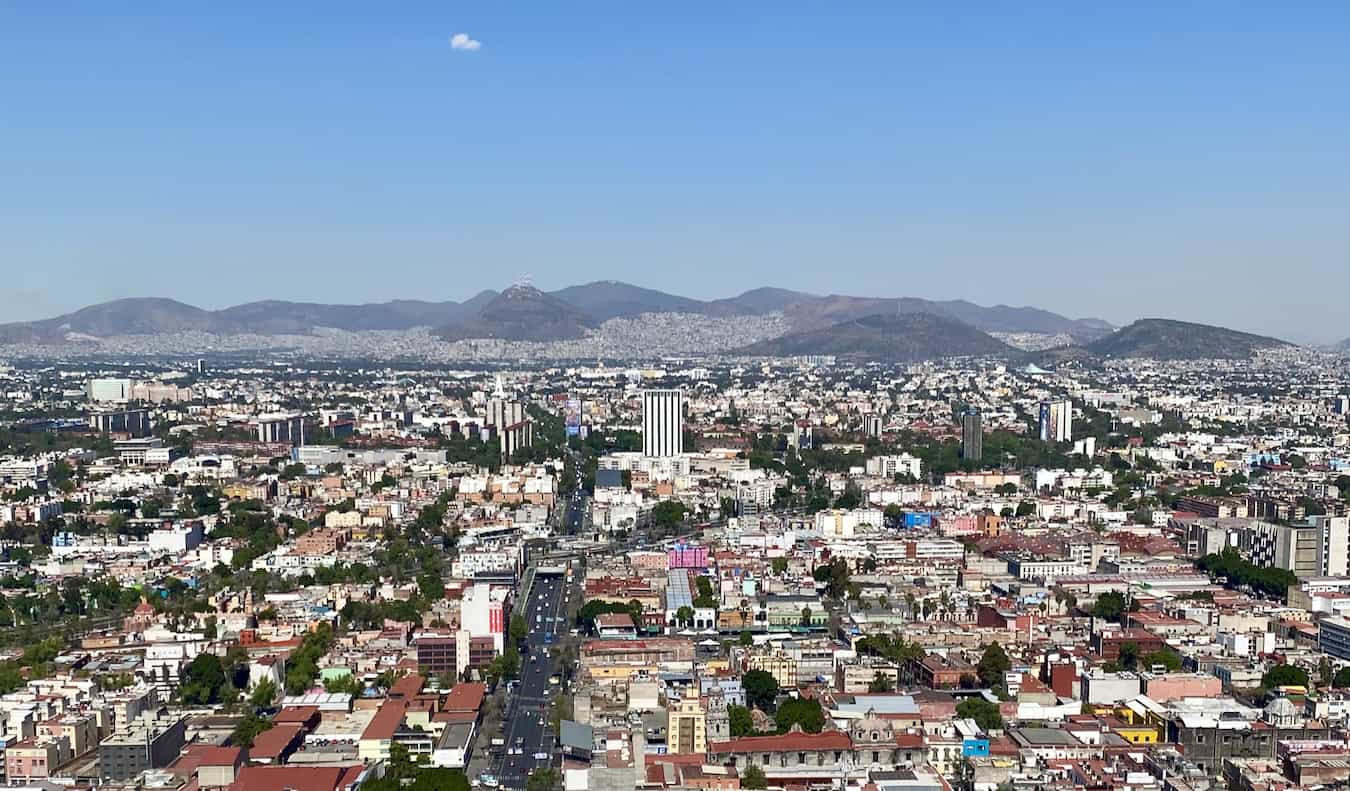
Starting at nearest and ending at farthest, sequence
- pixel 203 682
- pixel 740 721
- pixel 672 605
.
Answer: pixel 740 721 → pixel 203 682 → pixel 672 605

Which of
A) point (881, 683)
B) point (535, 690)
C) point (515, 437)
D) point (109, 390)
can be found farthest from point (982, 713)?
point (109, 390)

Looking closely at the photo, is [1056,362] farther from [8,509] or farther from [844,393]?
[8,509]

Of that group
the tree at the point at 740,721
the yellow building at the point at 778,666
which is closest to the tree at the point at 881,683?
the yellow building at the point at 778,666

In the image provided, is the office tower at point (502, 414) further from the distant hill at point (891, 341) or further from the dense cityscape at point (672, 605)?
the distant hill at point (891, 341)

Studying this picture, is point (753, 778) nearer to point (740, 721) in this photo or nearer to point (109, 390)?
point (740, 721)

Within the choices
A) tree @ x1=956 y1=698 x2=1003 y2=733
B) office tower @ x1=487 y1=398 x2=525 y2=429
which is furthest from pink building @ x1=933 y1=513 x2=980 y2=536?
office tower @ x1=487 y1=398 x2=525 y2=429

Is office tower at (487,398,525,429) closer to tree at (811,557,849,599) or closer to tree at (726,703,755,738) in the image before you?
tree at (811,557,849,599)
